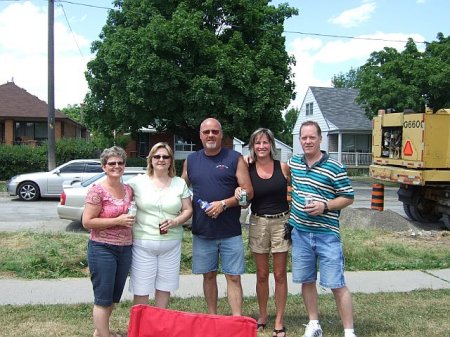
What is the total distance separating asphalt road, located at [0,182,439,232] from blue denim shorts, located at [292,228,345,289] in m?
7.05

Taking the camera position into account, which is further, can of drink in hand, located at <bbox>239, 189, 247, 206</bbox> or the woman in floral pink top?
can of drink in hand, located at <bbox>239, 189, 247, 206</bbox>

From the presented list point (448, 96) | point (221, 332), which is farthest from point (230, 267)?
point (448, 96)

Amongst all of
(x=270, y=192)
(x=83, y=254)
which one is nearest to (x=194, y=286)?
(x=83, y=254)

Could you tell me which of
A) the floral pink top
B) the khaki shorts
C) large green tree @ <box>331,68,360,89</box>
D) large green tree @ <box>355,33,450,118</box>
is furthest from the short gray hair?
large green tree @ <box>331,68,360,89</box>

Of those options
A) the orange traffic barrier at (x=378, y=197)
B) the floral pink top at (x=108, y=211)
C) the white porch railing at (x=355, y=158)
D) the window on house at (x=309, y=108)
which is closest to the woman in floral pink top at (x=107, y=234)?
the floral pink top at (x=108, y=211)

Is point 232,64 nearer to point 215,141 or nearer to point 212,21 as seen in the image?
point 212,21

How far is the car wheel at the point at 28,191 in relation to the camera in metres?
16.5

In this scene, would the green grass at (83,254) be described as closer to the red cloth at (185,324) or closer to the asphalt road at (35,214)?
the asphalt road at (35,214)

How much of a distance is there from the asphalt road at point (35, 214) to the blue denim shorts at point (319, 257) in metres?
7.05

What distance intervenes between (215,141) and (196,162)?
27 cm

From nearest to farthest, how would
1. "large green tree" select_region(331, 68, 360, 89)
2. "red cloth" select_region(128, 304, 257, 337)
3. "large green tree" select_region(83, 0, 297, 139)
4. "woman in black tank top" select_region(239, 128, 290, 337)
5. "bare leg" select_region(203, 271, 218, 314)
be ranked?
"red cloth" select_region(128, 304, 257, 337) < "woman in black tank top" select_region(239, 128, 290, 337) < "bare leg" select_region(203, 271, 218, 314) < "large green tree" select_region(83, 0, 297, 139) < "large green tree" select_region(331, 68, 360, 89)

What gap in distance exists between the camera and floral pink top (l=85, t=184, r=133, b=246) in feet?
12.9

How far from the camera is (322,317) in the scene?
515 cm

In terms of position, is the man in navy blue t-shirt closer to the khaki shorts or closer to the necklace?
the khaki shorts
